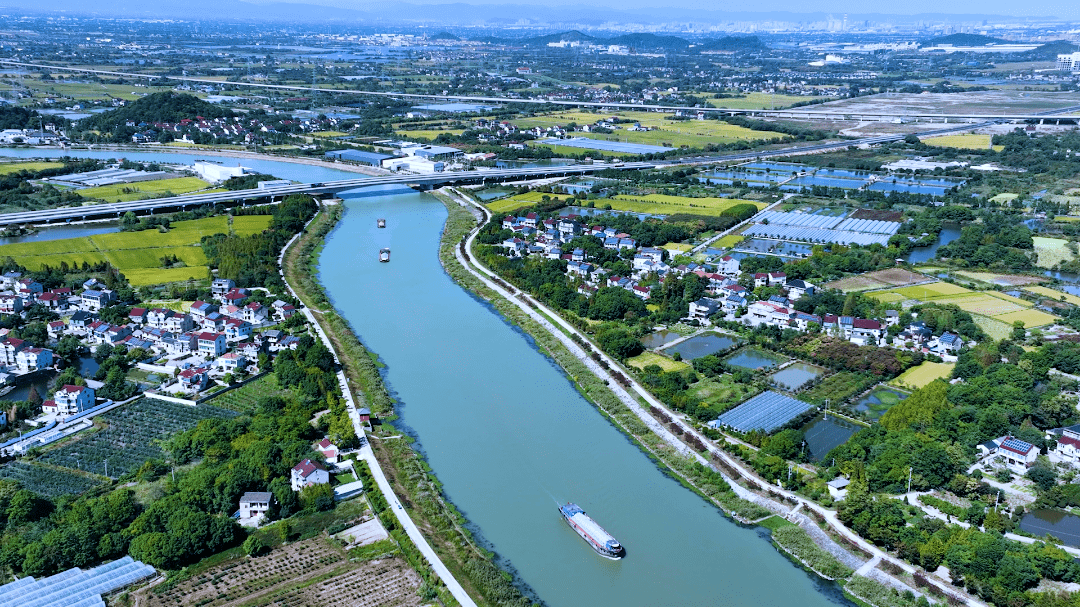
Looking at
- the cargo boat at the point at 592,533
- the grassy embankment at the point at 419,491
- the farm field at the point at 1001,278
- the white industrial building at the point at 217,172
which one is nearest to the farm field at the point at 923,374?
the farm field at the point at 1001,278

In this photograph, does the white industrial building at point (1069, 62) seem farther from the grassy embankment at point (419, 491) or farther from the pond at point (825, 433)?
the grassy embankment at point (419, 491)

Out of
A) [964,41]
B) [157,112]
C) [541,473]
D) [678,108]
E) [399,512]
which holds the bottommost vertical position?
[541,473]

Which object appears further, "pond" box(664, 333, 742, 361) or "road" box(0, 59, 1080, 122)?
"road" box(0, 59, 1080, 122)

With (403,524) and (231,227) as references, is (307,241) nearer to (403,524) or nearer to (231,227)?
(231,227)

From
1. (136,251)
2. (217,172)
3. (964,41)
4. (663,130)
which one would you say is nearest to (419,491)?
(136,251)

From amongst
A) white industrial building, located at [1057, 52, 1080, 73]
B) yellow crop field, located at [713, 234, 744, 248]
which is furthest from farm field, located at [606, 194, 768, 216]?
white industrial building, located at [1057, 52, 1080, 73]

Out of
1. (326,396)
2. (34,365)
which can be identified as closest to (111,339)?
(34,365)

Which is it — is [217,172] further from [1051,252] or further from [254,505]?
[1051,252]

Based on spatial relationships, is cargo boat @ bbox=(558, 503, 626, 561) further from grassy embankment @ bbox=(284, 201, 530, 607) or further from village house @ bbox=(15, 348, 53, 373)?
A: village house @ bbox=(15, 348, 53, 373)
